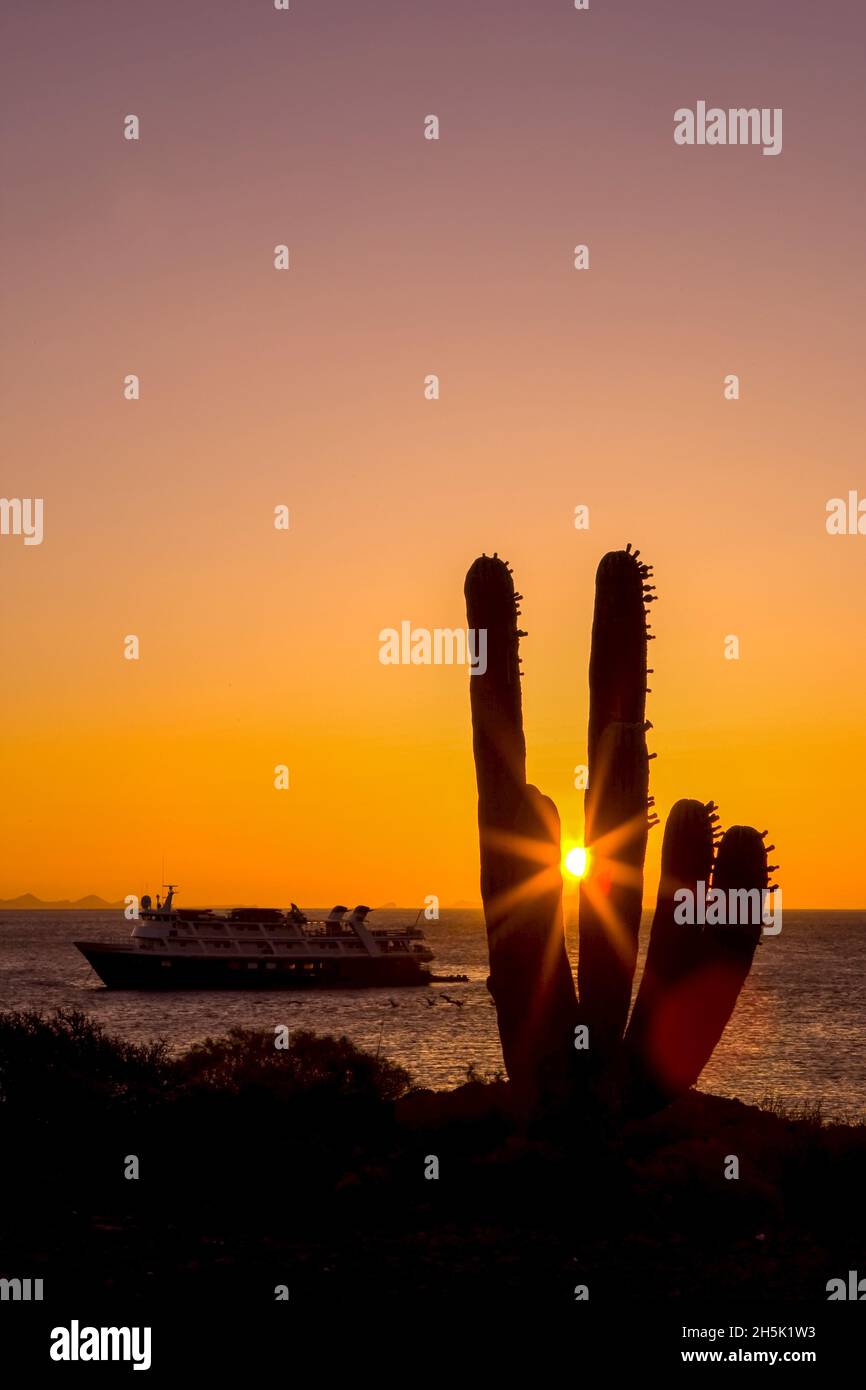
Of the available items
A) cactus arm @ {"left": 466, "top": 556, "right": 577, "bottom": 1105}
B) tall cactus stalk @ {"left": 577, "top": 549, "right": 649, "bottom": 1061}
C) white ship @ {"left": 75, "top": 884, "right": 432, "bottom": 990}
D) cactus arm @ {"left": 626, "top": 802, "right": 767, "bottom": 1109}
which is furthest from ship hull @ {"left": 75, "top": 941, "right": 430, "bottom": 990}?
tall cactus stalk @ {"left": 577, "top": 549, "right": 649, "bottom": 1061}

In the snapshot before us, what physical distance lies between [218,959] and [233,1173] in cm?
9140

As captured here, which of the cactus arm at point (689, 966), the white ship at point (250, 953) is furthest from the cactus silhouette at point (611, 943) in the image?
the white ship at point (250, 953)

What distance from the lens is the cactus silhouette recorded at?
1644 centimetres

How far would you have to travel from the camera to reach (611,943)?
16.3 metres

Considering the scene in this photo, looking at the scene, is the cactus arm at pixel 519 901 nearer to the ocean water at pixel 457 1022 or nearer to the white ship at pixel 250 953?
the ocean water at pixel 457 1022

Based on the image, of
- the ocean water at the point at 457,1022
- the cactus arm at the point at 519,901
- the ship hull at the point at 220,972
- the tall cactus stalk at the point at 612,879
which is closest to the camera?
the tall cactus stalk at the point at 612,879

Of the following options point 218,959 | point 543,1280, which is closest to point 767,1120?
point 543,1280

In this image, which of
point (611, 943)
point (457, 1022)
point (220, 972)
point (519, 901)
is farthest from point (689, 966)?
point (220, 972)

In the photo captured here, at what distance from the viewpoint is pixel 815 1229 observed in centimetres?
1441

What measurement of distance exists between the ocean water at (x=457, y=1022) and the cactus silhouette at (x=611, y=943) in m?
14.9

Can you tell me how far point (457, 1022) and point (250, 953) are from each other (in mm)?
27852

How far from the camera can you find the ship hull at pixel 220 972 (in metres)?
105

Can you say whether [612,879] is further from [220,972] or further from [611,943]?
[220,972]

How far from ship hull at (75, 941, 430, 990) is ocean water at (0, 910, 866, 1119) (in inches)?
32.5
